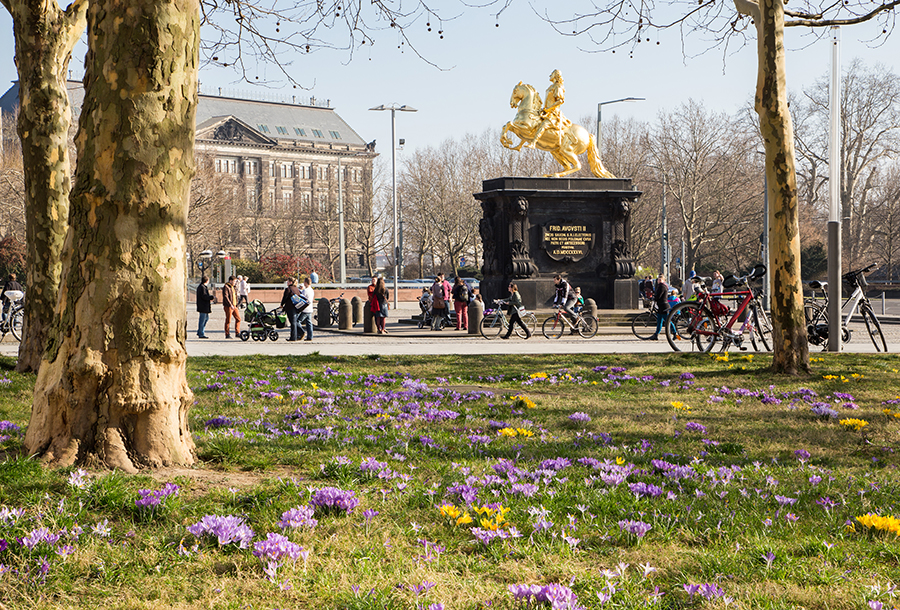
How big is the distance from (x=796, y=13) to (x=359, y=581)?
12.7 meters

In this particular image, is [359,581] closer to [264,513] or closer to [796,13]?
[264,513]

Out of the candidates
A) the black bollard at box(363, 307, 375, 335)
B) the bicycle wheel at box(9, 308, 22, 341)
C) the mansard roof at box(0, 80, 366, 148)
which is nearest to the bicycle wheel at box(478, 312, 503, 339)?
the black bollard at box(363, 307, 375, 335)

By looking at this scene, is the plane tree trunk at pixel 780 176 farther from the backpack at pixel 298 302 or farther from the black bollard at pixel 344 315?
the black bollard at pixel 344 315

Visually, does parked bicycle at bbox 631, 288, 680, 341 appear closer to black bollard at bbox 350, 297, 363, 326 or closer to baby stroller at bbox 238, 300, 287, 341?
black bollard at bbox 350, 297, 363, 326

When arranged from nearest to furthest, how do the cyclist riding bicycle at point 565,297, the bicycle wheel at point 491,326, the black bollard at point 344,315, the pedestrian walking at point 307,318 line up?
the pedestrian walking at point 307,318 → the cyclist riding bicycle at point 565,297 → the bicycle wheel at point 491,326 → the black bollard at point 344,315

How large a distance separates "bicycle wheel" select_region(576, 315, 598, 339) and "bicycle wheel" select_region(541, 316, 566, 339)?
0.44 m

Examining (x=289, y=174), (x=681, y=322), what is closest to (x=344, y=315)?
(x=681, y=322)

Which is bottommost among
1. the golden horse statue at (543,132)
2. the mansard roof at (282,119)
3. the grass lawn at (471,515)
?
the grass lawn at (471,515)

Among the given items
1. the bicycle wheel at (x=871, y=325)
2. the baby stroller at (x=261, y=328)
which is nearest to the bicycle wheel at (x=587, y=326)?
the bicycle wheel at (x=871, y=325)

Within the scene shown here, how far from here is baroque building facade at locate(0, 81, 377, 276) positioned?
246 feet

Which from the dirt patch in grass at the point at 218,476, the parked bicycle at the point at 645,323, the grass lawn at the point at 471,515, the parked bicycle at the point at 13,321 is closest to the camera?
the grass lawn at the point at 471,515

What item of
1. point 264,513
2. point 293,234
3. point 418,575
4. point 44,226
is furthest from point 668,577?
point 293,234

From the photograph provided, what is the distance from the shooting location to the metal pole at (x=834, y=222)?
1368 cm

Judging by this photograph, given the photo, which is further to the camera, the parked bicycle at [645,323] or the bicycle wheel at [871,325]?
the parked bicycle at [645,323]
